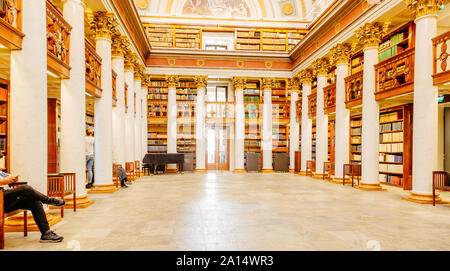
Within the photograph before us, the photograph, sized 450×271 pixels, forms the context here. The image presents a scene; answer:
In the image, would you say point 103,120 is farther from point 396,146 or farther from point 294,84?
point 294,84

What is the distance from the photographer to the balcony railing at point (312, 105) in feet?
39.6

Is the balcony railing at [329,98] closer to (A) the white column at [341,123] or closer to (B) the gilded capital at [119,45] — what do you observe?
(A) the white column at [341,123]

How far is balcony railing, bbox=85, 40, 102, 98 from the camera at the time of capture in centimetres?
623

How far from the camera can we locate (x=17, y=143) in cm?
364

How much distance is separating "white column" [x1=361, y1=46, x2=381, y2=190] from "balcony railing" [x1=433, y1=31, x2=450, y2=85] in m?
2.00

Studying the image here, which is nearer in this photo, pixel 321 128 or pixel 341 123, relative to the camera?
pixel 341 123

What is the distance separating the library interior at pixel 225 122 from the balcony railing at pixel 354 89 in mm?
55

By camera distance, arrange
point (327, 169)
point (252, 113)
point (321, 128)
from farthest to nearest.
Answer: point (252, 113) < point (321, 128) < point (327, 169)

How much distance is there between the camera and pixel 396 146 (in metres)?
8.66

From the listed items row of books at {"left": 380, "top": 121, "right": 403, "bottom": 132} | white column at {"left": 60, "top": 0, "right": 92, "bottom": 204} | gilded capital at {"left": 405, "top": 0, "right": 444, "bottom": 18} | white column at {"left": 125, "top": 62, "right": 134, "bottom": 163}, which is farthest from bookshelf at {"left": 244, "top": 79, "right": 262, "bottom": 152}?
white column at {"left": 60, "top": 0, "right": 92, "bottom": 204}

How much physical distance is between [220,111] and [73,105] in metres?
9.65

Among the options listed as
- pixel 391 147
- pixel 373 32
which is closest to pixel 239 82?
pixel 373 32

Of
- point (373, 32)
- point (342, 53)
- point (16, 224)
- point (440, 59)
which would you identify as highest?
point (373, 32)

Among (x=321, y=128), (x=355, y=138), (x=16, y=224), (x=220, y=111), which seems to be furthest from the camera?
(x=220, y=111)
